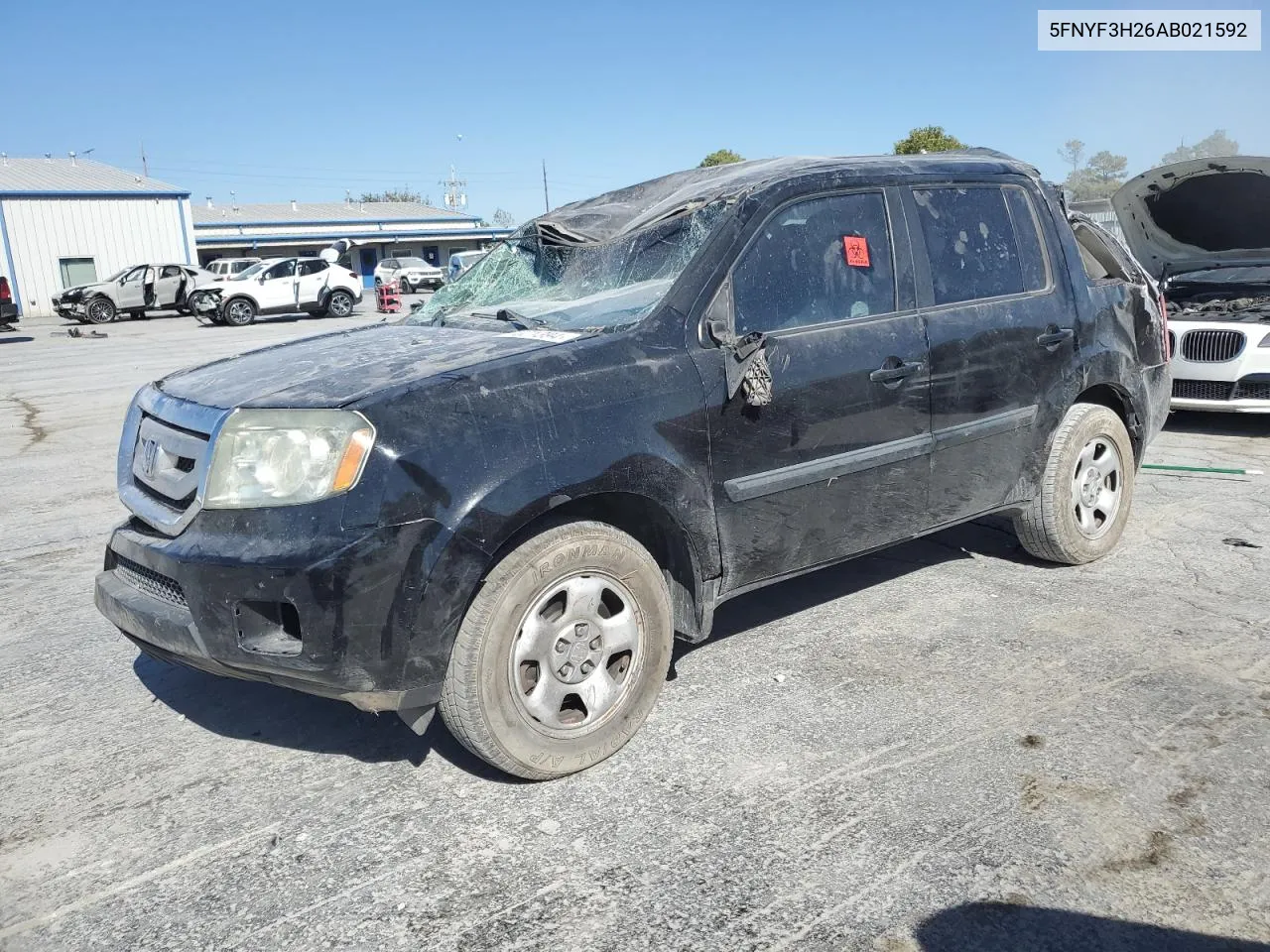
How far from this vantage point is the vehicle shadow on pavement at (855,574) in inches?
174

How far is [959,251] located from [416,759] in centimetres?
289

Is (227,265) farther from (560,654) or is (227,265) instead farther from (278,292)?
(560,654)

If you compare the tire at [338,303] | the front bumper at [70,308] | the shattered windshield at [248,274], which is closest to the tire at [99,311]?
the front bumper at [70,308]

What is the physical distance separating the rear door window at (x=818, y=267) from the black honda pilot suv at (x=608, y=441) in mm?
12

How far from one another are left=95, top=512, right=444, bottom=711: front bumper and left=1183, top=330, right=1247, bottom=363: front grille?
7.32 m

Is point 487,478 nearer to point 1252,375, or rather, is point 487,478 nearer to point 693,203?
point 693,203

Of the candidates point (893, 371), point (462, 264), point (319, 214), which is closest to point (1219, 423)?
point (893, 371)

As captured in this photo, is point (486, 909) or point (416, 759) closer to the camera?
point (486, 909)

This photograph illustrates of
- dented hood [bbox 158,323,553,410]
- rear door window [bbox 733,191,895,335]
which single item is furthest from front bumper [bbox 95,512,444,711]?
rear door window [bbox 733,191,895,335]

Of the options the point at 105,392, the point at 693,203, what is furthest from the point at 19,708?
the point at 105,392

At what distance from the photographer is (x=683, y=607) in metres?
3.44

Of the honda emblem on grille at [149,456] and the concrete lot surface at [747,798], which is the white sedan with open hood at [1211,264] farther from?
the honda emblem on grille at [149,456]

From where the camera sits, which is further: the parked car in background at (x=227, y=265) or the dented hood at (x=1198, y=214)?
the parked car in background at (x=227, y=265)

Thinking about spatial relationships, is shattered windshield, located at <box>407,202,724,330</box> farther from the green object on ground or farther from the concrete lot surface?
the green object on ground
